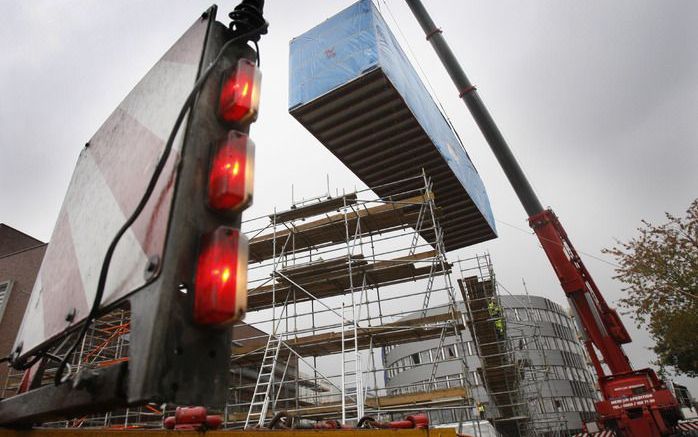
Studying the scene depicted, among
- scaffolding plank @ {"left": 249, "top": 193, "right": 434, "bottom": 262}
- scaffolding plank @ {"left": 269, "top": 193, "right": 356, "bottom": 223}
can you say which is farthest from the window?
scaffolding plank @ {"left": 269, "top": 193, "right": 356, "bottom": 223}

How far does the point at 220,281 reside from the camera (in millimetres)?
1406

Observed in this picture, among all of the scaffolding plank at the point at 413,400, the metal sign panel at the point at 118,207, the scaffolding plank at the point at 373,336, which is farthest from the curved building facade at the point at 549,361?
the metal sign panel at the point at 118,207

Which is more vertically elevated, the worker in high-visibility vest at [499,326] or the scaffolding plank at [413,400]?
the worker in high-visibility vest at [499,326]

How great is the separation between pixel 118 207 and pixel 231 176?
2.18ft

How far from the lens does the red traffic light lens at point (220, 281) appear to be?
1.38 meters

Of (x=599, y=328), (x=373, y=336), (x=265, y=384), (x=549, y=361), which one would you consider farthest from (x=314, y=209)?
(x=549, y=361)

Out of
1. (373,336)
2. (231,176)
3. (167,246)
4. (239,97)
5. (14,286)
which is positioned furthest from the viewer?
(14,286)

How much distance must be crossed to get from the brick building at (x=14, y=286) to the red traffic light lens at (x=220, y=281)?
18450 mm

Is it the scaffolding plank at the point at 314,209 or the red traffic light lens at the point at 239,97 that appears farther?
the scaffolding plank at the point at 314,209

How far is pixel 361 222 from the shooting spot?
1238 centimetres

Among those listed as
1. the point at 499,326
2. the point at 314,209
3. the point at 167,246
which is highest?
the point at 314,209

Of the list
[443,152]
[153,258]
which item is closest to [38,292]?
[153,258]

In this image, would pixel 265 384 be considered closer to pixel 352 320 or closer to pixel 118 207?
pixel 352 320

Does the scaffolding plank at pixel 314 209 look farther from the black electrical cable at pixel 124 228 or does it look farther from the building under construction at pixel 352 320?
the black electrical cable at pixel 124 228
